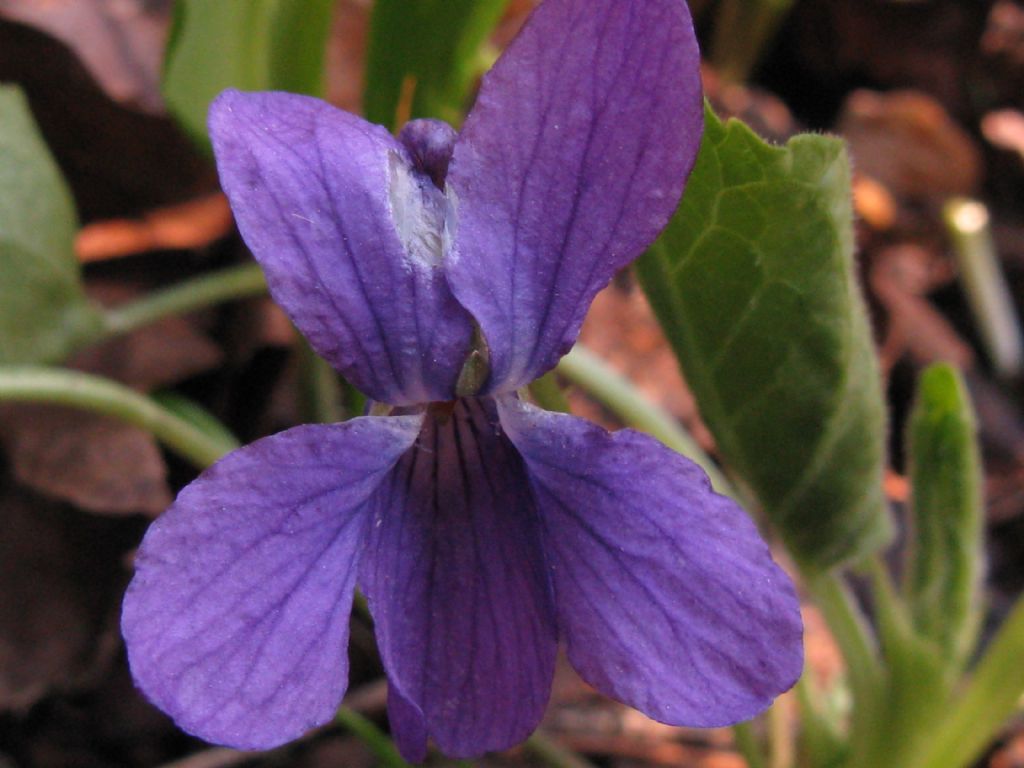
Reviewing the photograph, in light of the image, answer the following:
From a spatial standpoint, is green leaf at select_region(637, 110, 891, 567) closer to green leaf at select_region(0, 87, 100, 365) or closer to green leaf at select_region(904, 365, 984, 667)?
green leaf at select_region(904, 365, 984, 667)

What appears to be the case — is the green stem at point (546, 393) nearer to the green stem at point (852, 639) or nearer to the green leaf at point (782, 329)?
the green leaf at point (782, 329)

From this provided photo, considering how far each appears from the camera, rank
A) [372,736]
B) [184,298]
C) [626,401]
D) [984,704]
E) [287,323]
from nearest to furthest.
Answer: [372,736] < [984,704] < [626,401] < [184,298] < [287,323]

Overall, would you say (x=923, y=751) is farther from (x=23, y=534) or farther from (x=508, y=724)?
(x=23, y=534)

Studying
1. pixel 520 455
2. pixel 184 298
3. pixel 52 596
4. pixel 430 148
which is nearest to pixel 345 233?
pixel 430 148

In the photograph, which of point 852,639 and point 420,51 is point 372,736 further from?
point 420,51

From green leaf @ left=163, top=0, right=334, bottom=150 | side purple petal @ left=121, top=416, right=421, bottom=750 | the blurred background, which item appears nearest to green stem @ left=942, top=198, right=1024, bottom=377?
the blurred background

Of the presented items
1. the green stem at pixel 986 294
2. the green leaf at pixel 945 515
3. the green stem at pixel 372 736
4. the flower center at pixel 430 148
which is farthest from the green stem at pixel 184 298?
the green stem at pixel 986 294
